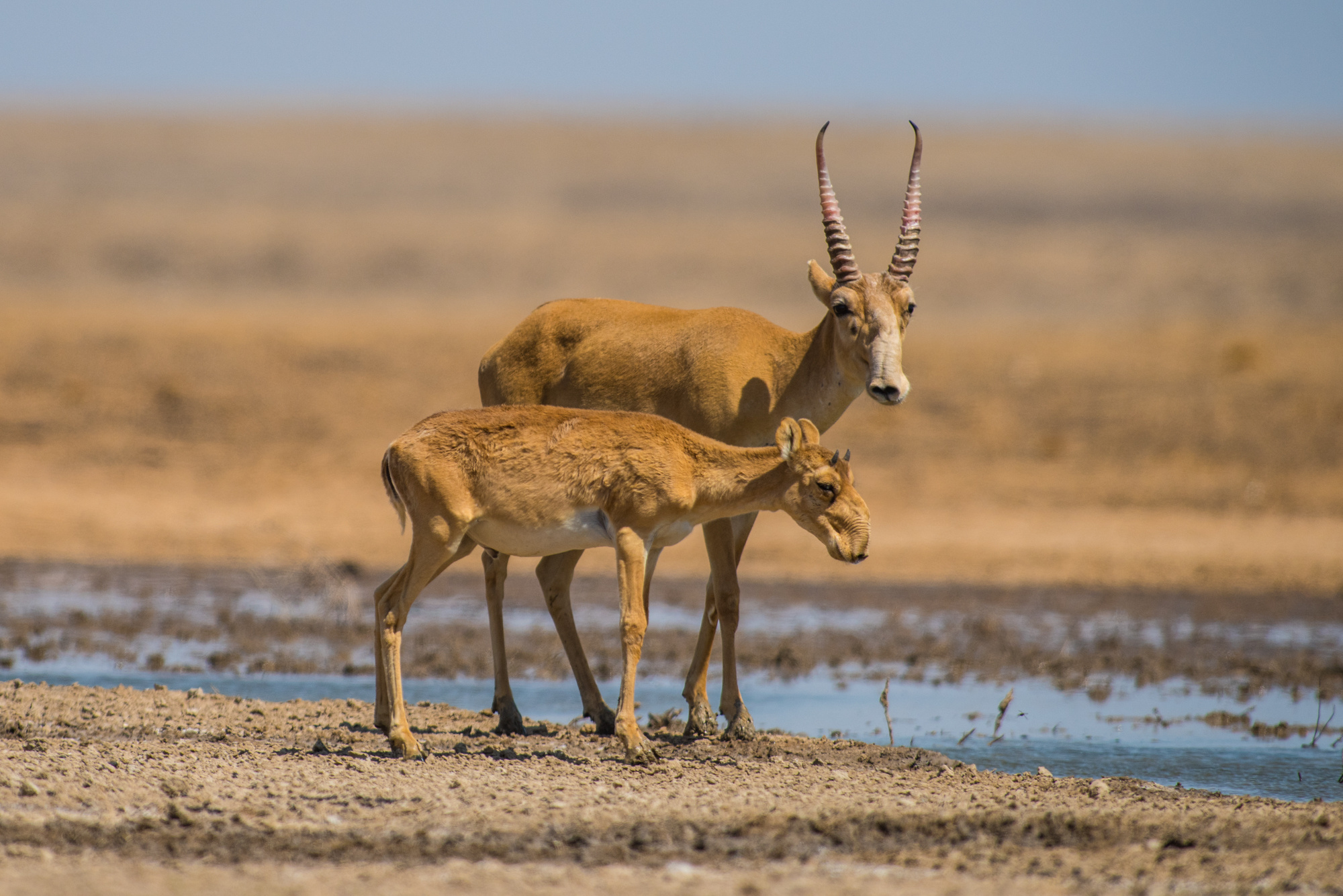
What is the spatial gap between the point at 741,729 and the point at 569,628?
1.40 meters

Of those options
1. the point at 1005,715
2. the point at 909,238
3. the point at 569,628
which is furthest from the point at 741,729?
the point at 909,238

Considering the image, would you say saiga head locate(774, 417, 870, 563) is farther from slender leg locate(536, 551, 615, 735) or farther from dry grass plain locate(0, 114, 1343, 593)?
dry grass plain locate(0, 114, 1343, 593)

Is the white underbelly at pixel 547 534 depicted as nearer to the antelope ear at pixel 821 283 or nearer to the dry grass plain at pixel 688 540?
the dry grass plain at pixel 688 540

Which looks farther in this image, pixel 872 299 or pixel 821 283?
pixel 821 283

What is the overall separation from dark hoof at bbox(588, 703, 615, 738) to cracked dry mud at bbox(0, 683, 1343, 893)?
0.36 m

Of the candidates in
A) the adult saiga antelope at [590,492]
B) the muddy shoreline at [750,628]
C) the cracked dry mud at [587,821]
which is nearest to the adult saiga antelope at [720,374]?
the adult saiga antelope at [590,492]

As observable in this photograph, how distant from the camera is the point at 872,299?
1023cm

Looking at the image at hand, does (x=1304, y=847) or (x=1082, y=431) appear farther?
(x=1082, y=431)

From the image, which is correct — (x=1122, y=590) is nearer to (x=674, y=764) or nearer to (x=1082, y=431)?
(x=1082, y=431)

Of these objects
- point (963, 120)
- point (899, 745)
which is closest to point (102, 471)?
point (899, 745)

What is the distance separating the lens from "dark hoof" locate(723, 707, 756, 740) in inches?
413

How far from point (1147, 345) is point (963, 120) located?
3395 inches

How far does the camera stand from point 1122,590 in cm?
1845

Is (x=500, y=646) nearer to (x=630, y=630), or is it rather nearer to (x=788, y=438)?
(x=630, y=630)
